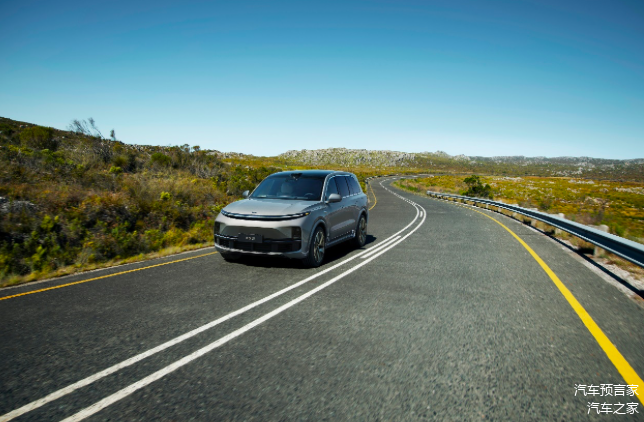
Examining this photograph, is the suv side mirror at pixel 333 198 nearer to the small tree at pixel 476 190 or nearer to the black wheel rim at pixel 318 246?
the black wheel rim at pixel 318 246

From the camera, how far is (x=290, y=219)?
24.0ft

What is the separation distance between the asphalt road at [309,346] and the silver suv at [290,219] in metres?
0.50

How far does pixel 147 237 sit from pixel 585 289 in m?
9.09

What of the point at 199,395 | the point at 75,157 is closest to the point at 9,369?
the point at 199,395

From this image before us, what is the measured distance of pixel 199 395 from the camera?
302 centimetres

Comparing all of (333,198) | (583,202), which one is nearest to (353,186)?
(333,198)

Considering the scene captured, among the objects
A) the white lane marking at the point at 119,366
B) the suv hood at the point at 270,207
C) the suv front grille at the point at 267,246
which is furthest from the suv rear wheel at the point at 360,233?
the white lane marking at the point at 119,366

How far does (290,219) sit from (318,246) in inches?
41.2

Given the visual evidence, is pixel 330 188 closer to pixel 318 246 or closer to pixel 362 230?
pixel 318 246

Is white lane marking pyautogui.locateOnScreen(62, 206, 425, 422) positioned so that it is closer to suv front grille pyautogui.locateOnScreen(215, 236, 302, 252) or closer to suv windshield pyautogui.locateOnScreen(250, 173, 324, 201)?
suv front grille pyautogui.locateOnScreen(215, 236, 302, 252)

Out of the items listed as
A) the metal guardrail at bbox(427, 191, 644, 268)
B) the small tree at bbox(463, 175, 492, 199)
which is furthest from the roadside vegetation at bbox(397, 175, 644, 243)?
the metal guardrail at bbox(427, 191, 644, 268)

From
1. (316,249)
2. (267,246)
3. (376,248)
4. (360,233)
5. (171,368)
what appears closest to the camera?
(171,368)

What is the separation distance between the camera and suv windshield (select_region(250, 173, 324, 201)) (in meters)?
8.67

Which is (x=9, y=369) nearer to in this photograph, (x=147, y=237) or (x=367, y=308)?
(x=367, y=308)
